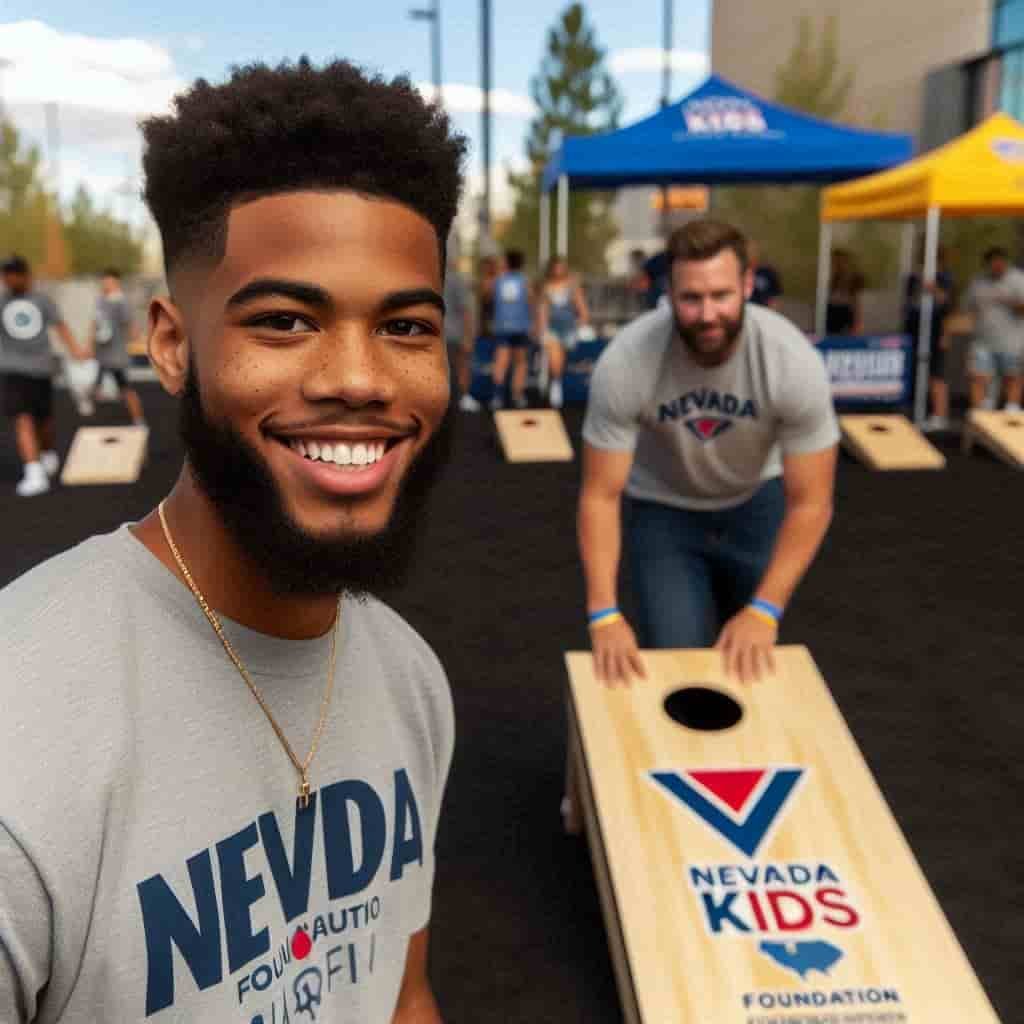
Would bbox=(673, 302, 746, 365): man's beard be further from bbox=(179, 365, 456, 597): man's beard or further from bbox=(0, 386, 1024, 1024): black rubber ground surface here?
bbox=(179, 365, 456, 597): man's beard

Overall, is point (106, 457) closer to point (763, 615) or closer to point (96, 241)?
point (763, 615)

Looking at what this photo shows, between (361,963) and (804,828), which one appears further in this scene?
(804,828)

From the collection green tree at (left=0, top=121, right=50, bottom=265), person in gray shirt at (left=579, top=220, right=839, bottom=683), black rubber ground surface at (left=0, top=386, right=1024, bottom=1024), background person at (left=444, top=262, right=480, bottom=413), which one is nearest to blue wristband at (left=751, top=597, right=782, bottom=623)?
person in gray shirt at (left=579, top=220, right=839, bottom=683)

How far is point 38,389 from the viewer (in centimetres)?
910

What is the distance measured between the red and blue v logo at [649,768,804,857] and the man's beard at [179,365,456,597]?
1.99 meters

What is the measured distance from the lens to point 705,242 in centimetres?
316

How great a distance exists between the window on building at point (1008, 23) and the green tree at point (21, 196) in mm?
21223

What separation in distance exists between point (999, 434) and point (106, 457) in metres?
8.03

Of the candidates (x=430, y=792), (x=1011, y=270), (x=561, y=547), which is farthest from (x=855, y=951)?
(x=1011, y=270)

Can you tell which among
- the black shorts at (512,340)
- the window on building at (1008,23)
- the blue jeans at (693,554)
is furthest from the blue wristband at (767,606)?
the window on building at (1008,23)

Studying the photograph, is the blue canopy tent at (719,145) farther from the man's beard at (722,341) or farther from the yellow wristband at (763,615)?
the yellow wristband at (763,615)

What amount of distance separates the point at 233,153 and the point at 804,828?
2.37m

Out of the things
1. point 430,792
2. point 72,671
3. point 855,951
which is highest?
point 72,671

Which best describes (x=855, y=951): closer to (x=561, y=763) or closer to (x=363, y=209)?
(x=561, y=763)
